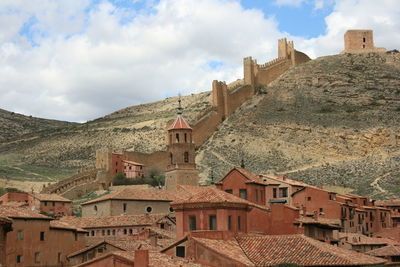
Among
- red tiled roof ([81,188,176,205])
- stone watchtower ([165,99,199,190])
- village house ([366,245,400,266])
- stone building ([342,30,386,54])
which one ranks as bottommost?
village house ([366,245,400,266])

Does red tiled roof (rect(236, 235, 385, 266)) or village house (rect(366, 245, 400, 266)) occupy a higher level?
red tiled roof (rect(236, 235, 385, 266))

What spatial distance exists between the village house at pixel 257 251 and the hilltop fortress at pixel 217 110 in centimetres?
4318

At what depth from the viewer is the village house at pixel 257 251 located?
3183 cm

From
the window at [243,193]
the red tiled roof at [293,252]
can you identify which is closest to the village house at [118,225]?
the window at [243,193]

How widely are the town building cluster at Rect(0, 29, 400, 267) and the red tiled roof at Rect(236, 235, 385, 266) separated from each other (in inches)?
1.6

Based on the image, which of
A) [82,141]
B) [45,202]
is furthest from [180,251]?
[82,141]

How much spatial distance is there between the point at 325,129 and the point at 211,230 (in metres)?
75.3

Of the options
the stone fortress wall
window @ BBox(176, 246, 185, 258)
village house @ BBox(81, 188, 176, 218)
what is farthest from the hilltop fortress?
window @ BBox(176, 246, 185, 258)

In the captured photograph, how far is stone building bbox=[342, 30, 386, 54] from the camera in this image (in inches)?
5148

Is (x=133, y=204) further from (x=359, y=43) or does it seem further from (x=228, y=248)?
(x=359, y=43)

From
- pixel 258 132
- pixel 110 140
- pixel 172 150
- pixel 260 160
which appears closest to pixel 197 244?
pixel 172 150

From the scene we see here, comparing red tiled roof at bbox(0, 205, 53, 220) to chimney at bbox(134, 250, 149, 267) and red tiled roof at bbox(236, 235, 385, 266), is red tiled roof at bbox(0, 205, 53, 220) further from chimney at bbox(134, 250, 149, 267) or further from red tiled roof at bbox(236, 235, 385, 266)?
red tiled roof at bbox(236, 235, 385, 266)

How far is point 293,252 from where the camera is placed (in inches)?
1336

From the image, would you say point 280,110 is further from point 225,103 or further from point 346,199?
point 346,199
